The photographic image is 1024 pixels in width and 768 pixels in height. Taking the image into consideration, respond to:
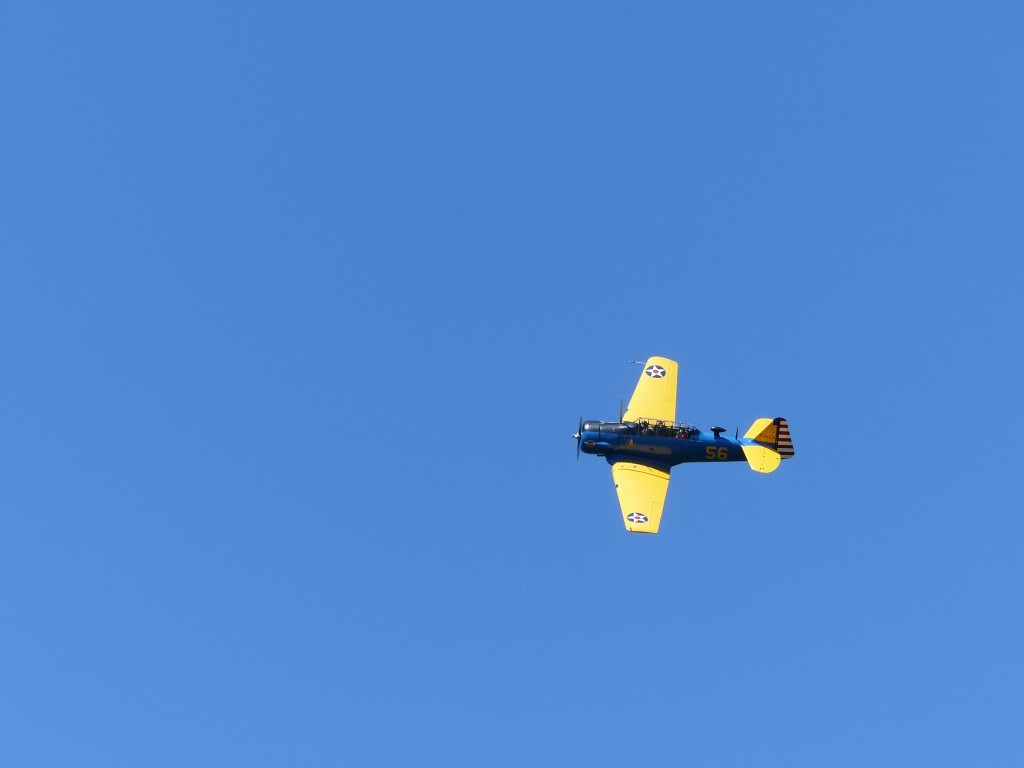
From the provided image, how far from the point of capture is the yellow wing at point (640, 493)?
242ft

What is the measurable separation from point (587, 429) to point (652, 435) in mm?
4292

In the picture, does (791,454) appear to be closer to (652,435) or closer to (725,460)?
(725,460)

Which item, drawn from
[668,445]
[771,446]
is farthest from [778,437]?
[668,445]

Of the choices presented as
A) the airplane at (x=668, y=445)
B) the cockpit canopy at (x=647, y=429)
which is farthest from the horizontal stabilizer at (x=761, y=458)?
the cockpit canopy at (x=647, y=429)

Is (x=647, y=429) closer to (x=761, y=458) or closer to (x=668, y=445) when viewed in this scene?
(x=668, y=445)

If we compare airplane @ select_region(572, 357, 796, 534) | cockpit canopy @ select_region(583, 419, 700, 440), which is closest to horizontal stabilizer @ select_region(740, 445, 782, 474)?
airplane @ select_region(572, 357, 796, 534)

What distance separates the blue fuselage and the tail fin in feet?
2.08

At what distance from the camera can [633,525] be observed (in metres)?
73.4

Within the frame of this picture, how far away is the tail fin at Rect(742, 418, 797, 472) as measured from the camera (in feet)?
258

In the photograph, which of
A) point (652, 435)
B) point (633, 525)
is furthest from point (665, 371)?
point (633, 525)

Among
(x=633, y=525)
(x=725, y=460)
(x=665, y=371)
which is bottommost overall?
(x=633, y=525)

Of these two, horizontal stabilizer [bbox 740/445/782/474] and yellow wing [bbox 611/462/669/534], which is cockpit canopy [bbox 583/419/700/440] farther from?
horizontal stabilizer [bbox 740/445/782/474]

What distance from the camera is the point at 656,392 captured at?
82562 millimetres

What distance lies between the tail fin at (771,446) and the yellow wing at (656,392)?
5732 mm
